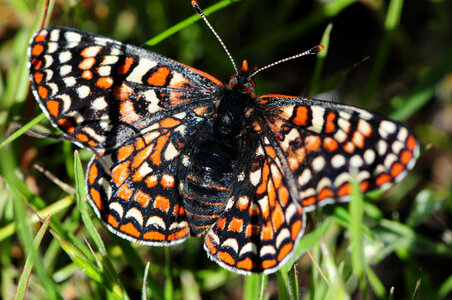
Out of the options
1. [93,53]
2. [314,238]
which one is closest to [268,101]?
[314,238]

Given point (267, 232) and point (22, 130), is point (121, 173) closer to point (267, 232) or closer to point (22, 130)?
point (22, 130)

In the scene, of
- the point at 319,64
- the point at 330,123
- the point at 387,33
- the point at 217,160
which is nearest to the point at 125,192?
the point at 217,160

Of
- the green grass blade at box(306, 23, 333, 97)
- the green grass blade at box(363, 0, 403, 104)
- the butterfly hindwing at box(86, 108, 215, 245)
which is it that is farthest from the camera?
the green grass blade at box(363, 0, 403, 104)

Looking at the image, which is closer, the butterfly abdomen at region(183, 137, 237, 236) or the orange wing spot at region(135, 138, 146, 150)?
the butterfly abdomen at region(183, 137, 237, 236)

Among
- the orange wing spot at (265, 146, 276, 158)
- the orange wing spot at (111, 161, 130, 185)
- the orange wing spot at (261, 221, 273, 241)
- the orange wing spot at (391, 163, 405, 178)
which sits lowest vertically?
the orange wing spot at (261, 221, 273, 241)

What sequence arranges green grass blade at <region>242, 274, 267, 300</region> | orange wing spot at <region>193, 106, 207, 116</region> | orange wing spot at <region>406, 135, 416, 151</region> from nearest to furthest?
1. orange wing spot at <region>406, 135, 416, 151</region>
2. green grass blade at <region>242, 274, 267, 300</region>
3. orange wing spot at <region>193, 106, 207, 116</region>

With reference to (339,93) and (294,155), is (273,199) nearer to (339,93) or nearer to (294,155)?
(294,155)

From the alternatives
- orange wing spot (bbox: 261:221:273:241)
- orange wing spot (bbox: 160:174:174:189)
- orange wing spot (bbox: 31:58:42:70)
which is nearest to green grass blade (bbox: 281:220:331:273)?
orange wing spot (bbox: 261:221:273:241)

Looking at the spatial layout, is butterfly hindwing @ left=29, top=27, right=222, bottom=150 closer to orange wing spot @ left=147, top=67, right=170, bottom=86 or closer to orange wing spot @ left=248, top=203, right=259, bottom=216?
orange wing spot @ left=147, top=67, right=170, bottom=86
